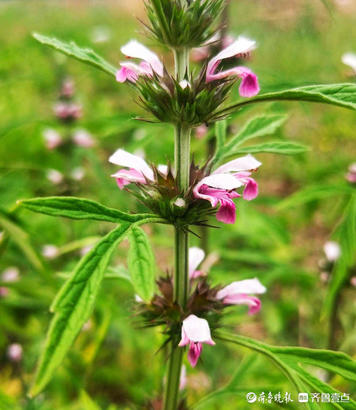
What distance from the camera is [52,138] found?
9.41 feet

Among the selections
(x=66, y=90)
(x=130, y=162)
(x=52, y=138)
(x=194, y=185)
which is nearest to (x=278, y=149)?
(x=194, y=185)

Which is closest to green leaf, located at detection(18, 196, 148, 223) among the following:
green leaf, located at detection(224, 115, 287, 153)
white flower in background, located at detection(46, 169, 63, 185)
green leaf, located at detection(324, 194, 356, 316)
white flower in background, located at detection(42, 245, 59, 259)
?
green leaf, located at detection(224, 115, 287, 153)

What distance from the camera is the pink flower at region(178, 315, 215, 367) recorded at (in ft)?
2.85

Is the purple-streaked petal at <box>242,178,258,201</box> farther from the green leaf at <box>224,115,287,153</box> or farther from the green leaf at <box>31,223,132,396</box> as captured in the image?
the green leaf at <box>31,223,132,396</box>

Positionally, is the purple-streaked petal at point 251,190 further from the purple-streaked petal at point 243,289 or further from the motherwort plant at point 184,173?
the purple-streaked petal at point 243,289

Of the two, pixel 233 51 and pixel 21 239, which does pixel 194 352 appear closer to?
pixel 21 239

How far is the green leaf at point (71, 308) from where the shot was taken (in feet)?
1.90

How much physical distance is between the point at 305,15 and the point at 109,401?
2272mm

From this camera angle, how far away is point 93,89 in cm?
629

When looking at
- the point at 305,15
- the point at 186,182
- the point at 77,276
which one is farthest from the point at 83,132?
the point at 77,276

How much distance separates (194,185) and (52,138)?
7.11 ft

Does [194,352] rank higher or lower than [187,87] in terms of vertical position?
lower

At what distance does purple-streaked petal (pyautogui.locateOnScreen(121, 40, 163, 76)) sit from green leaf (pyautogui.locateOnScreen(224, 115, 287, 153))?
0.24m

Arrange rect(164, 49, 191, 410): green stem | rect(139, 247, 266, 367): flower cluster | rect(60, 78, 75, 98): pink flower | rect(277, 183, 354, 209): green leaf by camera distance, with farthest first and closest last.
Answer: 1. rect(60, 78, 75, 98): pink flower
2. rect(277, 183, 354, 209): green leaf
3. rect(139, 247, 266, 367): flower cluster
4. rect(164, 49, 191, 410): green stem
